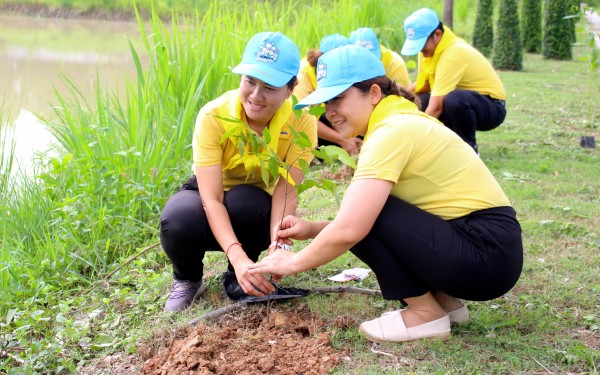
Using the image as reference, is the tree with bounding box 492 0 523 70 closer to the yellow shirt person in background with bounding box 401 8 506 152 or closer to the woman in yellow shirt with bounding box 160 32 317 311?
the yellow shirt person in background with bounding box 401 8 506 152

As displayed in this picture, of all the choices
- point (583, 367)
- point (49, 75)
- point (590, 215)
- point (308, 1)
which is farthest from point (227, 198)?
point (308, 1)

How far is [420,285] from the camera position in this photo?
2.37m

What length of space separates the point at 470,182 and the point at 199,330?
1046 mm

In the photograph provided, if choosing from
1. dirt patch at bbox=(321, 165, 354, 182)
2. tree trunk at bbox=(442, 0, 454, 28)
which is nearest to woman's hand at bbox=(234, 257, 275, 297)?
dirt patch at bbox=(321, 165, 354, 182)

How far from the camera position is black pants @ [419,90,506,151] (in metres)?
→ 4.79

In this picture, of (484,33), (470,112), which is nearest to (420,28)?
(470,112)

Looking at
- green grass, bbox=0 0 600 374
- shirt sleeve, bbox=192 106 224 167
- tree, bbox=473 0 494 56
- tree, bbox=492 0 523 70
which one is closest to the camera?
green grass, bbox=0 0 600 374

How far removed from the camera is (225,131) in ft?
8.86

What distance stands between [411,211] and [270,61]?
2.54 ft

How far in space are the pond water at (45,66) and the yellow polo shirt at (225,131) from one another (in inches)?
80.1

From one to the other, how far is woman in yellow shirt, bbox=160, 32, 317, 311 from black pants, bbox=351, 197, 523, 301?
44cm

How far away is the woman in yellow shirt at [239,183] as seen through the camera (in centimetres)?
260

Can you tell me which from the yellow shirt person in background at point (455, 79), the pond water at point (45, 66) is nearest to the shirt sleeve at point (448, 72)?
the yellow shirt person in background at point (455, 79)

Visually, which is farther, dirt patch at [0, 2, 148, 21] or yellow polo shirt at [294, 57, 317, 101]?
dirt patch at [0, 2, 148, 21]
